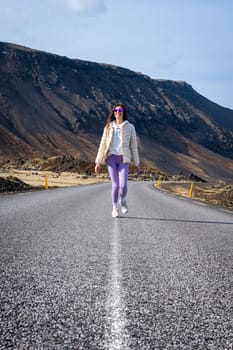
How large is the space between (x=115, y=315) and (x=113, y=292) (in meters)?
0.50

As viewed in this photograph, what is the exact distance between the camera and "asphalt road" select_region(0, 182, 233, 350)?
2.00 meters

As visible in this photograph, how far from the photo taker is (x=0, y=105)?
107 metres

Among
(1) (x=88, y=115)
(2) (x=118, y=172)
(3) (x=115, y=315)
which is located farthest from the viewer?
(1) (x=88, y=115)

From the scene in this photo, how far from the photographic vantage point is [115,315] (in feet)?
7.59

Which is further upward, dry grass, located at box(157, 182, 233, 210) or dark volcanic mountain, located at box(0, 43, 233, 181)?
dark volcanic mountain, located at box(0, 43, 233, 181)

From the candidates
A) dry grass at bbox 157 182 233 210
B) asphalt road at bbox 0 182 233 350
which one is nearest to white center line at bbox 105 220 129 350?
asphalt road at bbox 0 182 233 350

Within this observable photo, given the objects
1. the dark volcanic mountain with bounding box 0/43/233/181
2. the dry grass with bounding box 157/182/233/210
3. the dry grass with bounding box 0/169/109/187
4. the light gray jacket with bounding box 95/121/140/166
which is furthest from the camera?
the dark volcanic mountain with bounding box 0/43/233/181

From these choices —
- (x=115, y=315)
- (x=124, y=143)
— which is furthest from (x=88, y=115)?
(x=115, y=315)

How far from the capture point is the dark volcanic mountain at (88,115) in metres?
104

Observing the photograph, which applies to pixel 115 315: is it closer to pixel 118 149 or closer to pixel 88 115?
pixel 118 149

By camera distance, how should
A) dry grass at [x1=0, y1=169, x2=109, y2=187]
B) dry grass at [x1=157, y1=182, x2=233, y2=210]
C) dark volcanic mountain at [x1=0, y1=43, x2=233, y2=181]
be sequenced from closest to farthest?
dry grass at [x1=157, y1=182, x2=233, y2=210], dry grass at [x1=0, y1=169, x2=109, y2=187], dark volcanic mountain at [x1=0, y1=43, x2=233, y2=181]

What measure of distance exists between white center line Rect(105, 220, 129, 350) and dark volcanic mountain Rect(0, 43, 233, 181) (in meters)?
89.9

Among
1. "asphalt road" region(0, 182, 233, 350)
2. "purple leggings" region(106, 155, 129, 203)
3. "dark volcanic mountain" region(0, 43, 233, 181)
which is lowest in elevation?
"asphalt road" region(0, 182, 233, 350)

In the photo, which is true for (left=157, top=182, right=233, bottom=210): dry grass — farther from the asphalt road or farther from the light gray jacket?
the asphalt road
